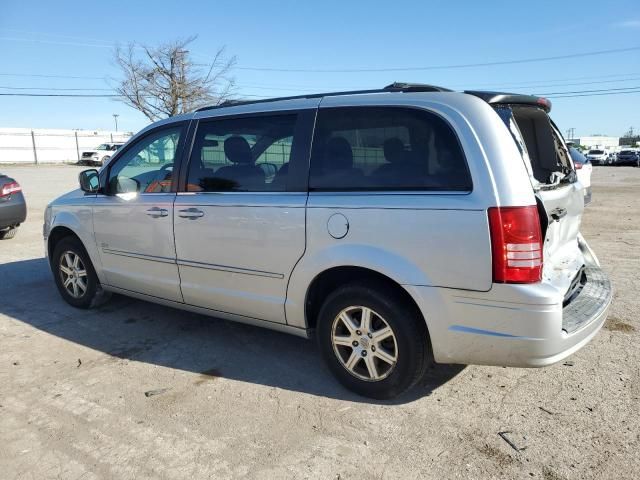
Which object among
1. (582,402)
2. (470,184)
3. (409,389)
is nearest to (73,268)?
(409,389)

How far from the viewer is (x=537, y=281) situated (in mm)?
2729

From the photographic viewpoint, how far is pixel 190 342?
169 inches

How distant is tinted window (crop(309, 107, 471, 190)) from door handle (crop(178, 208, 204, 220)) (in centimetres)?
103

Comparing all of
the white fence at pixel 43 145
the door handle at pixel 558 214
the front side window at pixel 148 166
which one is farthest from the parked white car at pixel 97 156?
the door handle at pixel 558 214

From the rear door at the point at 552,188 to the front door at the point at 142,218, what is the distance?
266 cm

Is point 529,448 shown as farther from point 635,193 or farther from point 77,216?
point 635,193

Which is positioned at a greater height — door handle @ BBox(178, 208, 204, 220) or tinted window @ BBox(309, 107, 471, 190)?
tinted window @ BBox(309, 107, 471, 190)

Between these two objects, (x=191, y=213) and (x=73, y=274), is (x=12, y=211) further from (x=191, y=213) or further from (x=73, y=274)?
(x=191, y=213)

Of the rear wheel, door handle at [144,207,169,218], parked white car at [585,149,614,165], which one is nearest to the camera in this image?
door handle at [144,207,169,218]

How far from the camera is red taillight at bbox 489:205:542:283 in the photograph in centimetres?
266

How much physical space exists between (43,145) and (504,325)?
180ft

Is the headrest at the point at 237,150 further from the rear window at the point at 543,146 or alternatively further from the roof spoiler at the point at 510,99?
the rear window at the point at 543,146

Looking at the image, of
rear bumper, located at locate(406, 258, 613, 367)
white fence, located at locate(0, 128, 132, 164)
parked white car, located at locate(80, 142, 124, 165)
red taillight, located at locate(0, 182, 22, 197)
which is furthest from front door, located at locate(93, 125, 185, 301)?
white fence, located at locate(0, 128, 132, 164)

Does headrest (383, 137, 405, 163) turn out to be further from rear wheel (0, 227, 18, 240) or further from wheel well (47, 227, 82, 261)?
rear wheel (0, 227, 18, 240)
